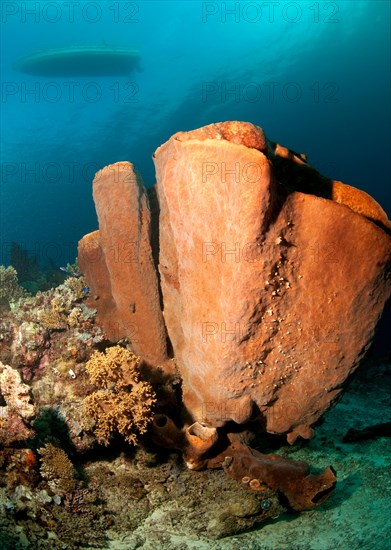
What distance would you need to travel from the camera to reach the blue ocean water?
4231 centimetres

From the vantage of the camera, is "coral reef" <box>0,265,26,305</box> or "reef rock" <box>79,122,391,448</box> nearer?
"reef rock" <box>79,122,391,448</box>

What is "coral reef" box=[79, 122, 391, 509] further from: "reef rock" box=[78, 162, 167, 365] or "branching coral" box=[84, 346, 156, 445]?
"branching coral" box=[84, 346, 156, 445]

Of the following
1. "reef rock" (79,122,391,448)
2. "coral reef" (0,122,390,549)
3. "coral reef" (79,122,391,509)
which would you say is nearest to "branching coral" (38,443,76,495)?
"coral reef" (0,122,390,549)

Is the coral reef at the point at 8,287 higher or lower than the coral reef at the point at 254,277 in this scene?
lower

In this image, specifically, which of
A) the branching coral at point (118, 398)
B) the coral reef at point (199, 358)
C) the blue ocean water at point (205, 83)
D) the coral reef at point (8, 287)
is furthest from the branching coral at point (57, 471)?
the blue ocean water at point (205, 83)

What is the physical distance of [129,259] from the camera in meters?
4.27

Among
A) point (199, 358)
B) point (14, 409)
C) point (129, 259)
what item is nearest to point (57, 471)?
point (14, 409)

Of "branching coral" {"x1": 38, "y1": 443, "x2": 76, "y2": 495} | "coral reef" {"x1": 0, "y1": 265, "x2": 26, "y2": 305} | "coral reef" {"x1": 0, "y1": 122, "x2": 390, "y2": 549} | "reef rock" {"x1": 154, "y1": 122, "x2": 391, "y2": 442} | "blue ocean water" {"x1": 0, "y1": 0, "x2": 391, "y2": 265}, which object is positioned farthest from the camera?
"blue ocean water" {"x1": 0, "y1": 0, "x2": 391, "y2": 265}

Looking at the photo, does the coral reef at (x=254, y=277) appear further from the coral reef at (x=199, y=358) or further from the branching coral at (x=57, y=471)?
the branching coral at (x=57, y=471)

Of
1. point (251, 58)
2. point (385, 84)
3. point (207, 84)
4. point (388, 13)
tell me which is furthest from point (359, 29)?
point (207, 84)

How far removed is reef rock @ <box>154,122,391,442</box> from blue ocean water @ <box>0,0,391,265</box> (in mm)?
39080

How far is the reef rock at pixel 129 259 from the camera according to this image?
415 cm

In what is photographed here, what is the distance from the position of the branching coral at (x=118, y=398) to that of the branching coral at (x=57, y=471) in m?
0.39

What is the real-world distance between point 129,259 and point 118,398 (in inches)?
61.4
